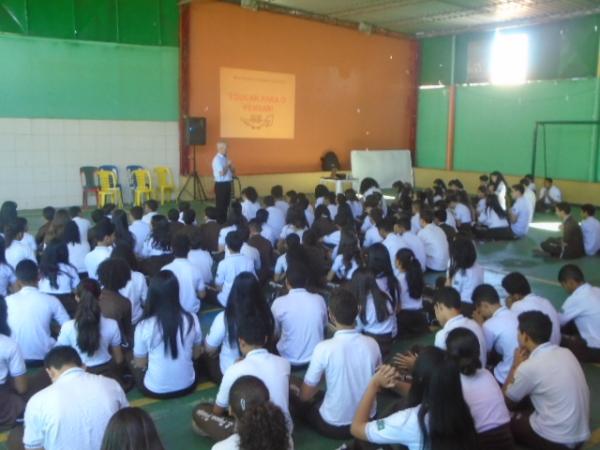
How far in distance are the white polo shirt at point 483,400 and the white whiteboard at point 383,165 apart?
11.4 metres

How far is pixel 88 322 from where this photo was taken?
3.39 m

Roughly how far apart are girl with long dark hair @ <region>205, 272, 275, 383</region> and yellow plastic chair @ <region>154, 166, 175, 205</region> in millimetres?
8338

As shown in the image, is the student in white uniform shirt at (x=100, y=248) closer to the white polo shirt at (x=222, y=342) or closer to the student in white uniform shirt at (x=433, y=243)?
the white polo shirt at (x=222, y=342)

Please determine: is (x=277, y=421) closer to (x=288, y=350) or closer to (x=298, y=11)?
(x=288, y=350)

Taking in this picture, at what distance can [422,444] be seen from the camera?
2.31 m

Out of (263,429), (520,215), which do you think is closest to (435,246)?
(520,215)

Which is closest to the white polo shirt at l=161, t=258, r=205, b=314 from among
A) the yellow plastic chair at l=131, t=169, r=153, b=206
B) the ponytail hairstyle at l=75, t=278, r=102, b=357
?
the ponytail hairstyle at l=75, t=278, r=102, b=357

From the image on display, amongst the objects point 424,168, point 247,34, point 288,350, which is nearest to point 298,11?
point 247,34

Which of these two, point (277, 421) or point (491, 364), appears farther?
point (491, 364)

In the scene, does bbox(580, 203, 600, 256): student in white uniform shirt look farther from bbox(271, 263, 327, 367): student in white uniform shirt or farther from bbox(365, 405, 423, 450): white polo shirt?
bbox(365, 405, 423, 450): white polo shirt

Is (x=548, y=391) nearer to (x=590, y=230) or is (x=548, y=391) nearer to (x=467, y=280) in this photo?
(x=467, y=280)

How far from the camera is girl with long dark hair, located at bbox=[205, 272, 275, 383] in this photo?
11.7 ft

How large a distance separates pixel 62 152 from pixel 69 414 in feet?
30.9

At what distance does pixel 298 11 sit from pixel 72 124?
18.1ft
